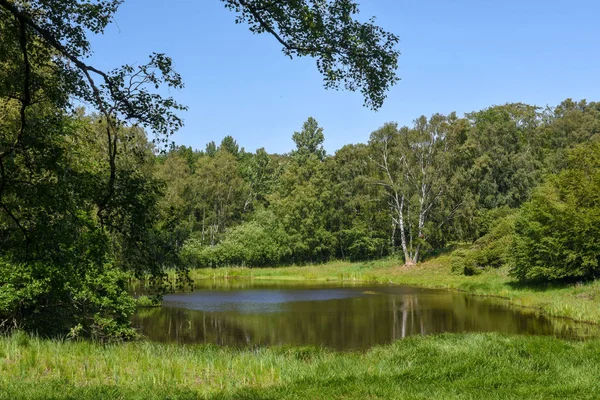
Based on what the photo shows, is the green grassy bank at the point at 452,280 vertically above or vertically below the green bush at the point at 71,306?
below

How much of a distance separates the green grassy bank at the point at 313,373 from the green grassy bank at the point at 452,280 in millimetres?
11861

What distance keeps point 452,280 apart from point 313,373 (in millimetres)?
29686

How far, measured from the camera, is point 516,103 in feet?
214

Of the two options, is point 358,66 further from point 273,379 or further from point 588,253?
point 588,253

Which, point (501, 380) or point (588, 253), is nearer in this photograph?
point (501, 380)

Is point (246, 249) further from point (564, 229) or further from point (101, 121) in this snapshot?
point (101, 121)

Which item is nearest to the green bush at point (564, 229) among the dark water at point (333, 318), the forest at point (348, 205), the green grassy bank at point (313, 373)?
the forest at point (348, 205)

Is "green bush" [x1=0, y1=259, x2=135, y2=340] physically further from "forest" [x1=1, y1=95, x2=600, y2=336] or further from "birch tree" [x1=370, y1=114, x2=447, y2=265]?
"birch tree" [x1=370, y1=114, x2=447, y2=265]

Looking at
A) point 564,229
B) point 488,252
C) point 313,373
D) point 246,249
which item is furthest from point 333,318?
point 246,249

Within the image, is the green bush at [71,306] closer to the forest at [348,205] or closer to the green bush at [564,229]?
the forest at [348,205]

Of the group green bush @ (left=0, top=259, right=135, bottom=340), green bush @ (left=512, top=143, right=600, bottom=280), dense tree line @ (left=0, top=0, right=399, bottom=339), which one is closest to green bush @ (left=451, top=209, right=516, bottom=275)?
green bush @ (left=512, top=143, right=600, bottom=280)

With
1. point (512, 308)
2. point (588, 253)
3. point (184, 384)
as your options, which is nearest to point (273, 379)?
point (184, 384)

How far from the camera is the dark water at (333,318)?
62.5ft

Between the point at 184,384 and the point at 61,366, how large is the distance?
279cm
